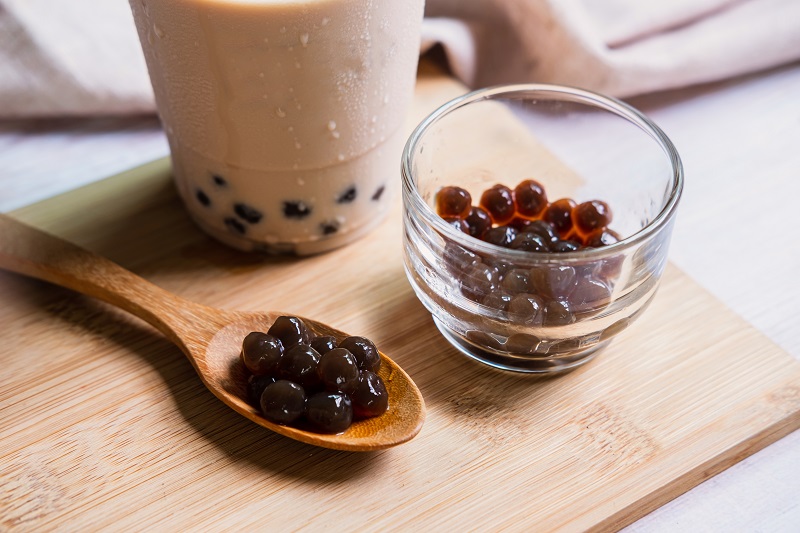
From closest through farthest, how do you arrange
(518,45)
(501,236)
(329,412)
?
1. (329,412)
2. (501,236)
3. (518,45)

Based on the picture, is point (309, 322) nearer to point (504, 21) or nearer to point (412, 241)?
point (412, 241)

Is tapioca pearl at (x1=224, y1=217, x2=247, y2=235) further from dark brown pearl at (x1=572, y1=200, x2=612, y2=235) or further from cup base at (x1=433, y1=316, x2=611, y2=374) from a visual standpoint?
dark brown pearl at (x1=572, y1=200, x2=612, y2=235)

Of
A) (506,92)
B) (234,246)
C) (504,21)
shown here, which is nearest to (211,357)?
(234,246)

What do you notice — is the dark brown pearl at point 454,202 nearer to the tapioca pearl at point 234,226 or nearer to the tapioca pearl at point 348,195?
the tapioca pearl at point 348,195

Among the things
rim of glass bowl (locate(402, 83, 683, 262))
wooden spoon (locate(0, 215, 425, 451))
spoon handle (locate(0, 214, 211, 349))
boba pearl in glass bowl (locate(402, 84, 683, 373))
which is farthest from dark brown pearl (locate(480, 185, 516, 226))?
spoon handle (locate(0, 214, 211, 349))

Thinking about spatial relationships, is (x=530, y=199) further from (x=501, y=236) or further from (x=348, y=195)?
(x=348, y=195)

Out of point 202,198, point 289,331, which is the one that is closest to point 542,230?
point 289,331
